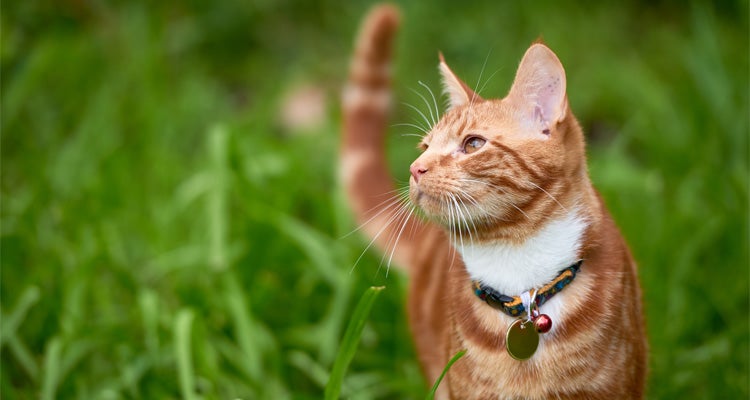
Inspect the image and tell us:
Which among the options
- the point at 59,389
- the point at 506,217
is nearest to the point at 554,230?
the point at 506,217

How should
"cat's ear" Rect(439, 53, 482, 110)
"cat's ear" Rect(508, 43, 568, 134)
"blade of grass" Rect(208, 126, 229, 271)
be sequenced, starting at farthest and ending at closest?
"blade of grass" Rect(208, 126, 229, 271)
"cat's ear" Rect(439, 53, 482, 110)
"cat's ear" Rect(508, 43, 568, 134)

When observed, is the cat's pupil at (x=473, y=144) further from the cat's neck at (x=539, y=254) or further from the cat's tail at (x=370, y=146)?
the cat's tail at (x=370, y=146)

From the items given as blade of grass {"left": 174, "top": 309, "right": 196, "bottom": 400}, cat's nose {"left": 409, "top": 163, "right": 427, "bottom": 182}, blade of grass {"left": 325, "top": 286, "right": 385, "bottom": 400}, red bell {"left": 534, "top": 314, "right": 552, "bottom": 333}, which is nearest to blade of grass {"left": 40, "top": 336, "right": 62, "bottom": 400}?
blade of grass {"left": 174, "top": 309, "right": 196, "bottom": 400}

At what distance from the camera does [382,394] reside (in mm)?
2406

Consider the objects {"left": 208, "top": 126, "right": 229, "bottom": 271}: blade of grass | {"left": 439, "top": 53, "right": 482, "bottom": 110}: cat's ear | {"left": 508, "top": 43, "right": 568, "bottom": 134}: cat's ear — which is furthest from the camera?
{"left": 208, "top": 126, "right": 229, "bottom": 271}: blade of grass

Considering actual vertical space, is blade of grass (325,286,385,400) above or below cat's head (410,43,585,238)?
below

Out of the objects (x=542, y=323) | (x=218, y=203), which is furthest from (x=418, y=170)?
(x=218, y=203)

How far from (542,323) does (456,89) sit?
55 centimetres

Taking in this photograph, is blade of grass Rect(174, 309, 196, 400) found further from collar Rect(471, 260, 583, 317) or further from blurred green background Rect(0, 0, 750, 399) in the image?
collar Rect(471, 260, 583, 317)

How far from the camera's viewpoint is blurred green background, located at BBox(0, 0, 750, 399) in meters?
2.38

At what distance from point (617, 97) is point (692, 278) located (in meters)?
1.43

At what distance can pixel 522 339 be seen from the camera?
1.47m

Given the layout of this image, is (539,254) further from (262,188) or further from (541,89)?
(262,188)

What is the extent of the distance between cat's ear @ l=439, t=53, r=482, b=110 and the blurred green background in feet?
3.28
